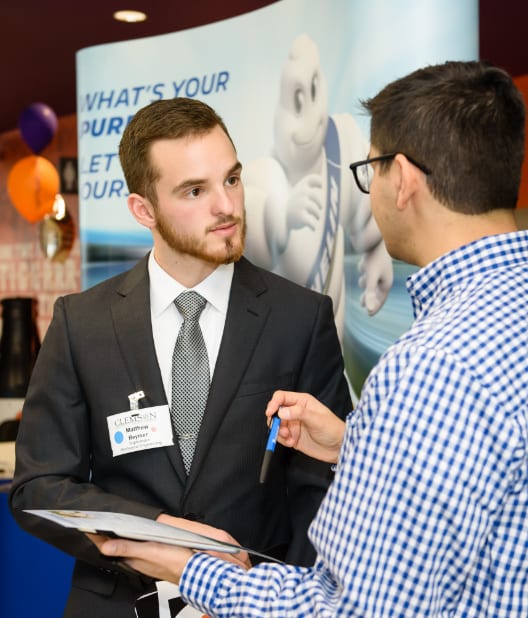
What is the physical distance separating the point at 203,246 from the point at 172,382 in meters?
0.32

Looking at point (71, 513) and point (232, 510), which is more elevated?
point (71, 513)

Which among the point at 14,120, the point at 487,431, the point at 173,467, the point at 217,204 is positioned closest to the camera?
the point at 487,431

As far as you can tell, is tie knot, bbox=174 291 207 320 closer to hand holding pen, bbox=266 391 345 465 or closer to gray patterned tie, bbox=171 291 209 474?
gray patterned tie, bbox=171 291 209 474

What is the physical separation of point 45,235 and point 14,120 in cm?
260

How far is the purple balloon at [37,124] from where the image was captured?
628 centimetres

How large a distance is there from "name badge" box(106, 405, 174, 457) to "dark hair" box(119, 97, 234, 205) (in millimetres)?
541

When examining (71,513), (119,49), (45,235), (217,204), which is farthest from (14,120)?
(71,513)

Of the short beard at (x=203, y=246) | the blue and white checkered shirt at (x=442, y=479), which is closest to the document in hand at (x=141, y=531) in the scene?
the blue and white checkered shirt at (x=442, y=479)

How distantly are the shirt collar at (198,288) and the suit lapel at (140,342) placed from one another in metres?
0.02

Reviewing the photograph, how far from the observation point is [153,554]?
4.08ft

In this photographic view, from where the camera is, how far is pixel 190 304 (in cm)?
194

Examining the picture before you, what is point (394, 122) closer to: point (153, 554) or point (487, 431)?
point (487, 431)

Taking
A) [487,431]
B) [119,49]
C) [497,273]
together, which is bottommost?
[487,431]

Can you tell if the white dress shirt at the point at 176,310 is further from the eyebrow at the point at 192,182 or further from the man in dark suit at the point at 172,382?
the eyebrow at the point at 192,182
